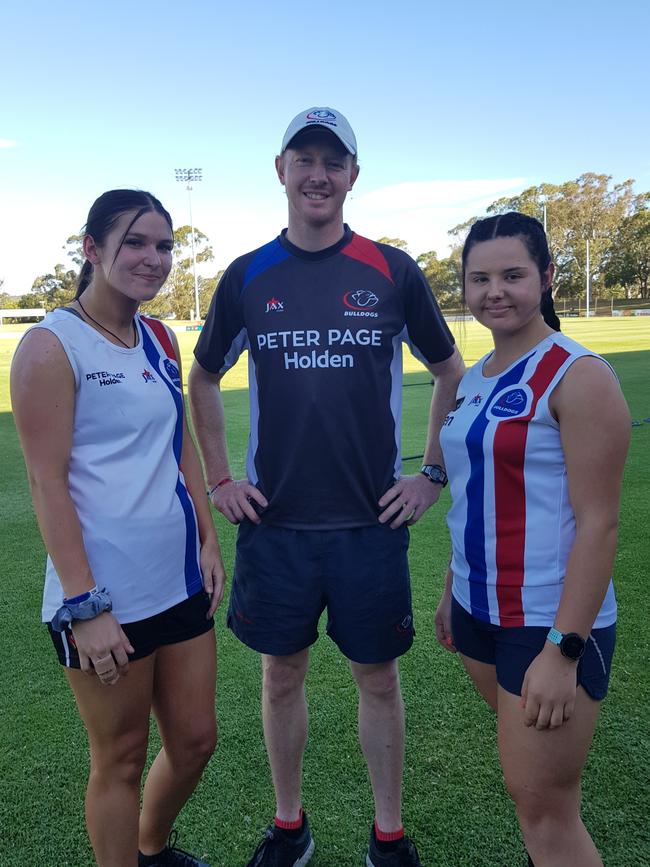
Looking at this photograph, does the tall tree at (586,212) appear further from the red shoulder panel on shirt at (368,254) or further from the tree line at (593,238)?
the red shoulder panel on shirt at (368,254)

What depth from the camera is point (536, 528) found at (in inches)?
64.7

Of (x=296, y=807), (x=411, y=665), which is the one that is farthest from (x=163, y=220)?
(x=411, y=665)

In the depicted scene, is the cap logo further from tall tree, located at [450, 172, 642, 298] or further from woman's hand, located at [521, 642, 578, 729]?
tall tree, located at [450, 172, 642, 298]

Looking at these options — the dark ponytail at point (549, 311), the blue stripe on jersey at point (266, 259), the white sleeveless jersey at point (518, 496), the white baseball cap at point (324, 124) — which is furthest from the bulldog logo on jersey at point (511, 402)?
the white baseball cap at point (324, 124)

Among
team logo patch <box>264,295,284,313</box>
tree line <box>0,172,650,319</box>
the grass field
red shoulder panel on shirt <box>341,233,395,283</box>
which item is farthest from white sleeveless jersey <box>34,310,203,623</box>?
tree line <box>0,172,650,319</box>

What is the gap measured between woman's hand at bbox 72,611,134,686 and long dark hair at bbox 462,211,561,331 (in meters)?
1.42

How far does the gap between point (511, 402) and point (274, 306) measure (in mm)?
959

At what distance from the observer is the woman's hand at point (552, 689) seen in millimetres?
1545

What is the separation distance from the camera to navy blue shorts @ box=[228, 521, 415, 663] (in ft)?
7.39

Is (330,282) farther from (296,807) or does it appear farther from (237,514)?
(296,807)

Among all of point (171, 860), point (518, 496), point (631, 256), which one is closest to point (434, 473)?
point (518, 496)

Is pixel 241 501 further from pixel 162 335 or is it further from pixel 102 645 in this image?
pixel 102 645

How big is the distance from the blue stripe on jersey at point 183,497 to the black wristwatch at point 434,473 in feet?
2.88

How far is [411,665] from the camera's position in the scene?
130 inches
